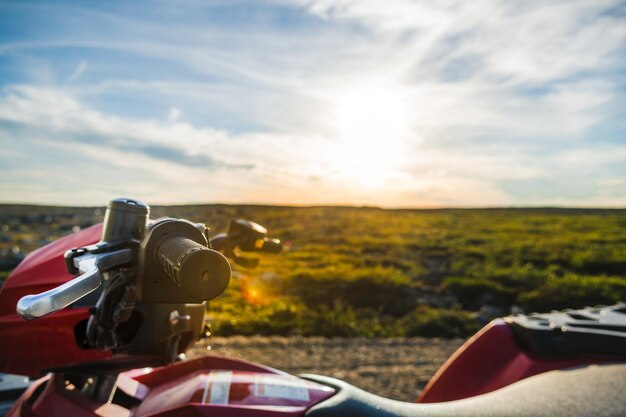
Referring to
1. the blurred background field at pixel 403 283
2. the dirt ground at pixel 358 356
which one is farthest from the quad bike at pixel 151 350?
the dirt ground at pixel 358 356

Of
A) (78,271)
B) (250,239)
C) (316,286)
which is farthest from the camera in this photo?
(316,286)

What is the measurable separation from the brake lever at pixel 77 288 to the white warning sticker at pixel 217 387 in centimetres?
43

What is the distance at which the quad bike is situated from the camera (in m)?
1.18

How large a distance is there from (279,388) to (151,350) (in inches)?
13.9

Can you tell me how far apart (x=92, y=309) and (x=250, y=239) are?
69 centimetres


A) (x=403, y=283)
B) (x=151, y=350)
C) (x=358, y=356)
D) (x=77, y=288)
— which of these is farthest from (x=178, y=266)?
(x=403, y=283)

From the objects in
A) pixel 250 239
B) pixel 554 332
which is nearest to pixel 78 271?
pixel 250 239

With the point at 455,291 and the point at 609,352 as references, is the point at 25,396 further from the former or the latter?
the point at 455,291

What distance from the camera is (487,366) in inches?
85.3

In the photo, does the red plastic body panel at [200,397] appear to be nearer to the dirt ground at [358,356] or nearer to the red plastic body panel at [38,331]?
the red plastic body panel at [38,331]

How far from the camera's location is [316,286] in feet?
31.2

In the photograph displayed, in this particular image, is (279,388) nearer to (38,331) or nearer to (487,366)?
(38,331)

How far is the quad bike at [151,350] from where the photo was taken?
1.18m

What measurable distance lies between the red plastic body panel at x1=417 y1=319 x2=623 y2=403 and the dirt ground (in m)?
2.47
